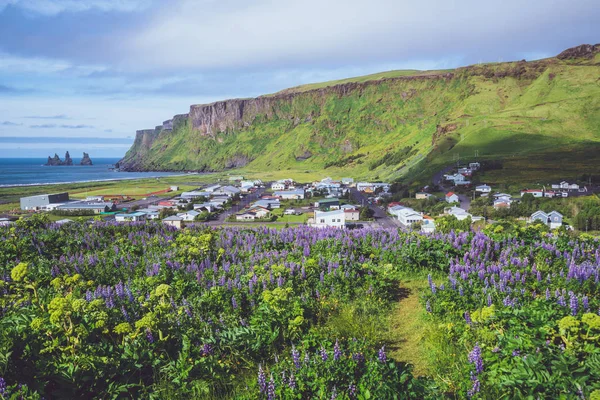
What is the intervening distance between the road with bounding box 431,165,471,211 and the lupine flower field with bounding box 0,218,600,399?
87.2 metres

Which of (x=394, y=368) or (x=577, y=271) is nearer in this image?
(x=394, y=368)

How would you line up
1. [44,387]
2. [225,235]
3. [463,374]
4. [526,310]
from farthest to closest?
[225,235]
[526,310]
[463,374]
[44,387]

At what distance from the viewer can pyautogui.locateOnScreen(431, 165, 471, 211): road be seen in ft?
314

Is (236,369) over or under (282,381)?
under

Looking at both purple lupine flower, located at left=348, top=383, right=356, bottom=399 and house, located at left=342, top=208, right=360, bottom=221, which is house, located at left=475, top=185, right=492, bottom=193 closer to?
house, located at left=342, top=208, right=360, bottom=221

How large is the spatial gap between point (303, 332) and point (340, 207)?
275 feet

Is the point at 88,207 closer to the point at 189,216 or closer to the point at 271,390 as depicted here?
the point at 189,216

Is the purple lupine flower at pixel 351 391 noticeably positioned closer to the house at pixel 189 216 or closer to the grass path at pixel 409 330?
the grass path at pixel 409 330

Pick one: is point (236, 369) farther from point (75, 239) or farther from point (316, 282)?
point (75, 239)

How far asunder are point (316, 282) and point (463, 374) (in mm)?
5700

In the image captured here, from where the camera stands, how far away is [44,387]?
5.24 metres

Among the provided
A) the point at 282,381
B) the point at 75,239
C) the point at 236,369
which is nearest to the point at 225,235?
the point at 75,239

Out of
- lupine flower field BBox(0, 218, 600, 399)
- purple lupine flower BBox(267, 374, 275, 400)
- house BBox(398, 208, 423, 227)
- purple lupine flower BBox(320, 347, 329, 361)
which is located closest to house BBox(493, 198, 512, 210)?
house BBox(398, 208, 423, 227)

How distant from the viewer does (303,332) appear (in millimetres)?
7953
